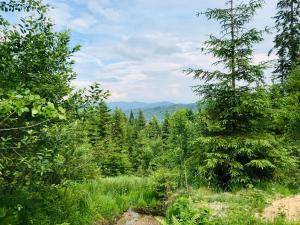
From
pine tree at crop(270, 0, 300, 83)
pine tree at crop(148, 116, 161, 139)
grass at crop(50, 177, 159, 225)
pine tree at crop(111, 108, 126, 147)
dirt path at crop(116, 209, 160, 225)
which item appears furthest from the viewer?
pine tree at crop(148, 116, 161, 139)

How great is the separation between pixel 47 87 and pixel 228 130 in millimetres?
8294

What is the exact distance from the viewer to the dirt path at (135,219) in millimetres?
11133

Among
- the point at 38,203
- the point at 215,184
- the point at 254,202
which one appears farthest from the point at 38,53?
the point at 215,184

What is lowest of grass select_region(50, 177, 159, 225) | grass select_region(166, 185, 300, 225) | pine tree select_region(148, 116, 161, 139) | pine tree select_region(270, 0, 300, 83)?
pine tree select_region(148, 116, 161, 139)

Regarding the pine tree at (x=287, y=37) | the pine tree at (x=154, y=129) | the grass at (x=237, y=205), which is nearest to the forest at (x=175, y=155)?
the grass at (x=237, y=205)

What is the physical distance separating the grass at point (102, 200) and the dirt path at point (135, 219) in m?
0.29

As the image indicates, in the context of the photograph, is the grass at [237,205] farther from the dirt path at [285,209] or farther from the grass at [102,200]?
the grass at [102,200]

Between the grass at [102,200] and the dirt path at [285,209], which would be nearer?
the dirt path at [285,209]

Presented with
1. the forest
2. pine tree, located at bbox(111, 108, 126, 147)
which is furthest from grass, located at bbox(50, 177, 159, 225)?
pine tree, located at bbox(111, 108, 126, 147)

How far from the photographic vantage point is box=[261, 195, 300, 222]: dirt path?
8625 millimetres

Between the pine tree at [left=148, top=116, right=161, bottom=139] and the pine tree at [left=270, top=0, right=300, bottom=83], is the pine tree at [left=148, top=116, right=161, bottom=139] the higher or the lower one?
the lower one

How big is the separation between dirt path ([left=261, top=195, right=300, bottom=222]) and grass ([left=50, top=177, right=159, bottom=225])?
174 inches

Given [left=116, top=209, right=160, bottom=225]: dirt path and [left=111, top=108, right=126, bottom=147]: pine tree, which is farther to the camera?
[left=111, top=108, right=126, bottom=147]: pine tree

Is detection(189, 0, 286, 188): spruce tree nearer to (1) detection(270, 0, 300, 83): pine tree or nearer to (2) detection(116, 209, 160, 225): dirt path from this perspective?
(2) detection(116, 209, 160, 225): dirt path
